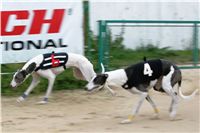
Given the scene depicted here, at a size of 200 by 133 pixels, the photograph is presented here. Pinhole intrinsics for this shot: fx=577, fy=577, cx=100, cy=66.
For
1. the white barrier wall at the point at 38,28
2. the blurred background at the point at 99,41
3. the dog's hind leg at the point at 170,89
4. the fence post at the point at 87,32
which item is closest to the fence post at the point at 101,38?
the blurred background at the point at 99,41

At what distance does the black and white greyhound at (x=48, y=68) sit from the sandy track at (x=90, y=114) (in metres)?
0.34

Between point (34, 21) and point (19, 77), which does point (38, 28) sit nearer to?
point (34, 21)

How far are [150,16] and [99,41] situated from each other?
16.8ft

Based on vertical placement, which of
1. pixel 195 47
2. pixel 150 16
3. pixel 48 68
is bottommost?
pixel 48 68

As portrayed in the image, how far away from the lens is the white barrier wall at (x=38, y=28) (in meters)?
10.9

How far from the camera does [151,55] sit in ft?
42.4

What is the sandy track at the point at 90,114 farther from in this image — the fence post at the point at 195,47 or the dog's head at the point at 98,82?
the fence post at the point at 195,47

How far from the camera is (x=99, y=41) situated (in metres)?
11.7

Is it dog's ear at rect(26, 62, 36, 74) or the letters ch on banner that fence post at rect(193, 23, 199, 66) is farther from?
dog's ear at rect(26, 62, 36, 74)

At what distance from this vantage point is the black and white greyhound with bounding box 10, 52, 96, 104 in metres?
9.94

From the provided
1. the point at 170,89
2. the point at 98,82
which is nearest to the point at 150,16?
the point at 170,89

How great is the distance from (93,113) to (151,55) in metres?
4.00

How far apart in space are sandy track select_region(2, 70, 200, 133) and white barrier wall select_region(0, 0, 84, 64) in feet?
3.03

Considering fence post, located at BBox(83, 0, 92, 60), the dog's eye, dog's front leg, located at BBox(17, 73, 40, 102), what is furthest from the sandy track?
fence post, located at BBox(83, 0, 92, 60)
